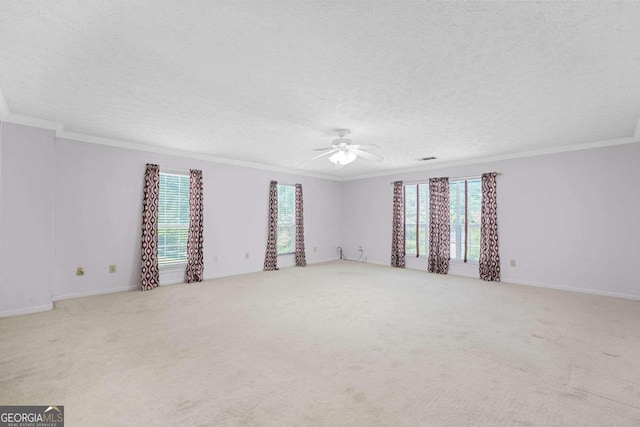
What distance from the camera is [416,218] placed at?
731 cm

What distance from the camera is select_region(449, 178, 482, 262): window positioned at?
6.31m

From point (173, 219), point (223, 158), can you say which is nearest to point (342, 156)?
point (223, 158)

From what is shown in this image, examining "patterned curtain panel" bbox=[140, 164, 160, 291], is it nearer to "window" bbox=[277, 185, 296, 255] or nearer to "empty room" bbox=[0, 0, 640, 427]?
"empty room" bbox=[0, 0, 640, 427]

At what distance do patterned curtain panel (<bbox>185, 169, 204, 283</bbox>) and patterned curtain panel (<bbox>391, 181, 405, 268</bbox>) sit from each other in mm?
4528

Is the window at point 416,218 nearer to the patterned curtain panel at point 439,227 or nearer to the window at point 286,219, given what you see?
the patterned curtain panel at point 439,227

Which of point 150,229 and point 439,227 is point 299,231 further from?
point 150,229

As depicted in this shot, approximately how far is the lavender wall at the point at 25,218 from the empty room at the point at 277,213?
0.08 ft

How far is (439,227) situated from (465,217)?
58 centimetres

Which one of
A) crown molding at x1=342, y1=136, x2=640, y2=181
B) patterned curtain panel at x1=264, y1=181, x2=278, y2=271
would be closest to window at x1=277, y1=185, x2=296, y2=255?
patterned curtain panel at x1=264, y1=181, x2=278, y2=271

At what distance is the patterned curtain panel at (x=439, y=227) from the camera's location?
662 cm

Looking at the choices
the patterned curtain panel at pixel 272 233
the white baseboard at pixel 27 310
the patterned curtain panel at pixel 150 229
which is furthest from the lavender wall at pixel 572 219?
the white baseboard at pixel 27 310

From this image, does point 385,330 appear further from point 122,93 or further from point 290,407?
point 122,93

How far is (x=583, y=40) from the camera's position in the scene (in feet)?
6.89

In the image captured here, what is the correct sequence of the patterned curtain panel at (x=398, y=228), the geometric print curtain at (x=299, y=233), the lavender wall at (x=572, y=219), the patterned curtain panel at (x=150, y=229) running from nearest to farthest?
1. the lavender wall at (x=572, y=219)
2. the patterned curtain panel at (x=150, y=229)
3. the patterned curtain panel at (x=398, y=228)
4. the geometric print curtain at (x=299, y=233)
